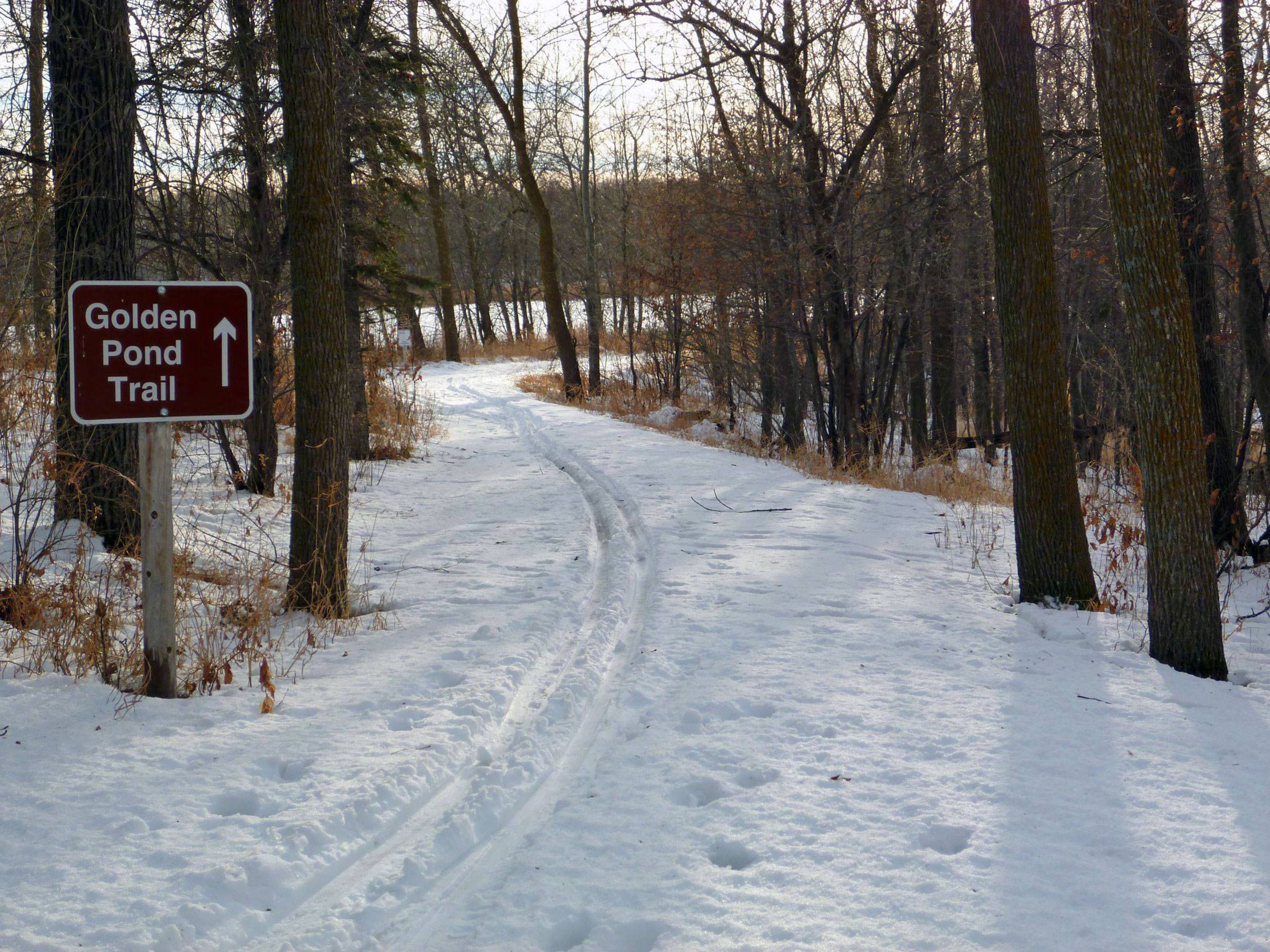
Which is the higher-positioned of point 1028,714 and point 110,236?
point 110,236

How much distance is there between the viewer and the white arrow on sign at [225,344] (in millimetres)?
4379

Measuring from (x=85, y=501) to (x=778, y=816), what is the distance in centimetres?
531

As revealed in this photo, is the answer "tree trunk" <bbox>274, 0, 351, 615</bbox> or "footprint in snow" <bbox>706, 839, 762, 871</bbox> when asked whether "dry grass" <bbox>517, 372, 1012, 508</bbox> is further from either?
"footprint in snow" <bbox>706, 839, 762, 871</bbox>

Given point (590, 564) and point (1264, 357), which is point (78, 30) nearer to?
point (590, 564)

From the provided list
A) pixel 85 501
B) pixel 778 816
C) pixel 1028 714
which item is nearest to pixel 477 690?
pixel 778 816

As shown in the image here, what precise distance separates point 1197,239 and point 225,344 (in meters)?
10.4

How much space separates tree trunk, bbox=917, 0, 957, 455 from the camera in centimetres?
1148

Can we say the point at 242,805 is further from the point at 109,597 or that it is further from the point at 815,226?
the point at 815,226

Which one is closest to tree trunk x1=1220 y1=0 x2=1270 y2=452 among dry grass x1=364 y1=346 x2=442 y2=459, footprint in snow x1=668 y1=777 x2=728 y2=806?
footprint in snow x1=668 y1=777 x2=728 y2=806

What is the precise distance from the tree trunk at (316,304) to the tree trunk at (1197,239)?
7733mm

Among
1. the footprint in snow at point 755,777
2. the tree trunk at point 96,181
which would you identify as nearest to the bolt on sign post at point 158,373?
the footprint in snow at point 755,777

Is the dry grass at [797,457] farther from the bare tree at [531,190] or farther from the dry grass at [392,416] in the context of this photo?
the dry grass at [392,416]

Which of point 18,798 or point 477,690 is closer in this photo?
point 18,798

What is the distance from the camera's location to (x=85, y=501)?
6508mm
